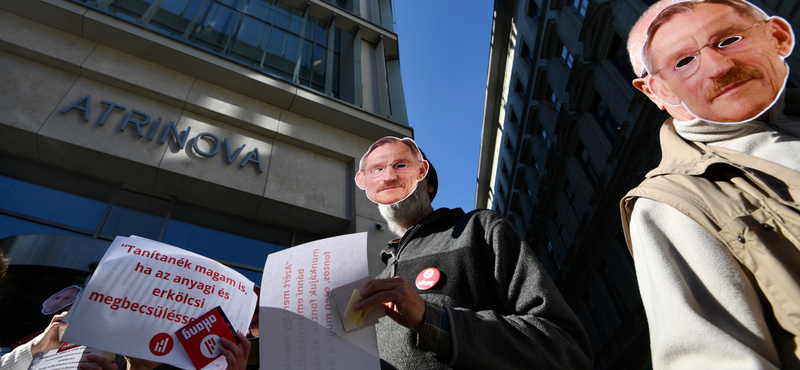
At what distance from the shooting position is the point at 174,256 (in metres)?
1.87

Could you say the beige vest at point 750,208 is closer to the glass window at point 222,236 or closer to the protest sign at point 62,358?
the protest sign at point 62,358

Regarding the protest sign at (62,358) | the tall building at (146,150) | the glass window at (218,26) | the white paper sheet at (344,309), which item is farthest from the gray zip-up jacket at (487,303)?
the glass window at (218,26)

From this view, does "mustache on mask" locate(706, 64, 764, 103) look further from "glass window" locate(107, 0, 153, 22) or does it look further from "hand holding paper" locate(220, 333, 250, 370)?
"glass window" locate(107, 0, 153, 22)

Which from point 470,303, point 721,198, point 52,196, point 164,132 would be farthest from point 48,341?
point 164,132

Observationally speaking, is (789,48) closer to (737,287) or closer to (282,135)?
(737,287)

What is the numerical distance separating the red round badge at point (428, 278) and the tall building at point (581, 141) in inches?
398

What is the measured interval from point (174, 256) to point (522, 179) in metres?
30.2

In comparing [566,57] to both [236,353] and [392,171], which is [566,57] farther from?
[236,353]

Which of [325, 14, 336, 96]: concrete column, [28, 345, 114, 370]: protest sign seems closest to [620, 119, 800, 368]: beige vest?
[28, 345, 114, 370]: protest sign

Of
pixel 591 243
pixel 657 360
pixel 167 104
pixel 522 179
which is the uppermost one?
pixel 657 360

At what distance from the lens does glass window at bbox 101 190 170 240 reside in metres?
5.45

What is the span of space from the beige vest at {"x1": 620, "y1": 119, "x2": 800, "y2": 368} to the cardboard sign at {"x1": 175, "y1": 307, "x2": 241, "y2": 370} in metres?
1.61

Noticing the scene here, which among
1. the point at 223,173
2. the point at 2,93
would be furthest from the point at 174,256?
the point at 2,93

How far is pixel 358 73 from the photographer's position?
8.97 m
